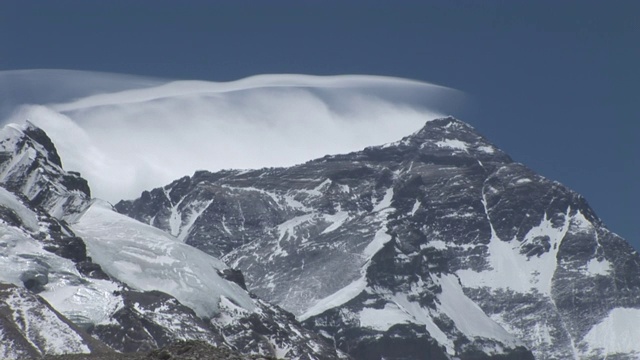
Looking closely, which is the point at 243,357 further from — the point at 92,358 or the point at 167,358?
the point at 92,358

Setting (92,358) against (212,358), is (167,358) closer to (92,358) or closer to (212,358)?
(212,358)

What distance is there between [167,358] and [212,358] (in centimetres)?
297

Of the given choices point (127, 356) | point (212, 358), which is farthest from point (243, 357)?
point (127, 356)

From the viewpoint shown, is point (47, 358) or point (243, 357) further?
point (47, 358)

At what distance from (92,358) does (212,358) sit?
20520 mm

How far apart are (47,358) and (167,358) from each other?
2007 centimetres

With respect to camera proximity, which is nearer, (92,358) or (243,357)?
(243,357)

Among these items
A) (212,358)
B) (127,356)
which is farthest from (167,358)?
(127,356)

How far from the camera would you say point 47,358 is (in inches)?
4894

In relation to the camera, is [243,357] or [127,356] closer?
Result: [243,357]

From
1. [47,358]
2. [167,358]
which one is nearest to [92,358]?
[47,358]

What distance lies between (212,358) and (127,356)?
16.0 meters

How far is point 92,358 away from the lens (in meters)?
125

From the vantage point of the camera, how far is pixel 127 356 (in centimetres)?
12125
